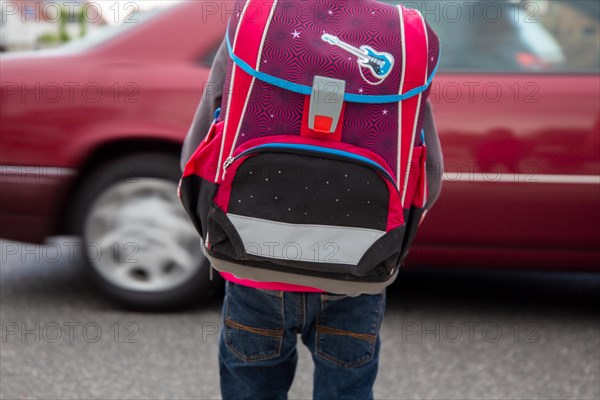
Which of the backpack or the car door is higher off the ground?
the backpack

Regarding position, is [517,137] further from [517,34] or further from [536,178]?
[517,34]

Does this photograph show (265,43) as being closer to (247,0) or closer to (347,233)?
(247,0)

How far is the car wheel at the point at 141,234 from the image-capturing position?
157 inches

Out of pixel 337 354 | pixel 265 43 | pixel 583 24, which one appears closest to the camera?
pixel 265 43

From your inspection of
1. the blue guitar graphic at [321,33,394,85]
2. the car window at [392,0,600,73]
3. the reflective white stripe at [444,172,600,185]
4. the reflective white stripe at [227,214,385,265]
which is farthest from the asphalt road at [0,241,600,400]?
the blue guitar graphic at [321,33,394,85]

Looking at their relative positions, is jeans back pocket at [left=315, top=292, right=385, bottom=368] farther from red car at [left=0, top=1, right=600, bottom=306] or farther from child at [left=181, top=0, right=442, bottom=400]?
red car at [left=0, top=1, right=600, bottom=306]

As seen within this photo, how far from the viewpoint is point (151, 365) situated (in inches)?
138

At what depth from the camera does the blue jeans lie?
2016mm

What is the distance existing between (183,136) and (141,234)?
0.48m

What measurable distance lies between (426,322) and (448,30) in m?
1.31

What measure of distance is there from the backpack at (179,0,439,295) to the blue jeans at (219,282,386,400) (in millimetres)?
141

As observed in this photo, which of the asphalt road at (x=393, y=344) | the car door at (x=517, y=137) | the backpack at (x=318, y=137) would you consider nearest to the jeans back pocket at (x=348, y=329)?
the backpack at (x=318, y=137)

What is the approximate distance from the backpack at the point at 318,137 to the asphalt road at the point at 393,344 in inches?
59.8

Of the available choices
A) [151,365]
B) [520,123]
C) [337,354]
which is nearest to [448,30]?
[520,123]
